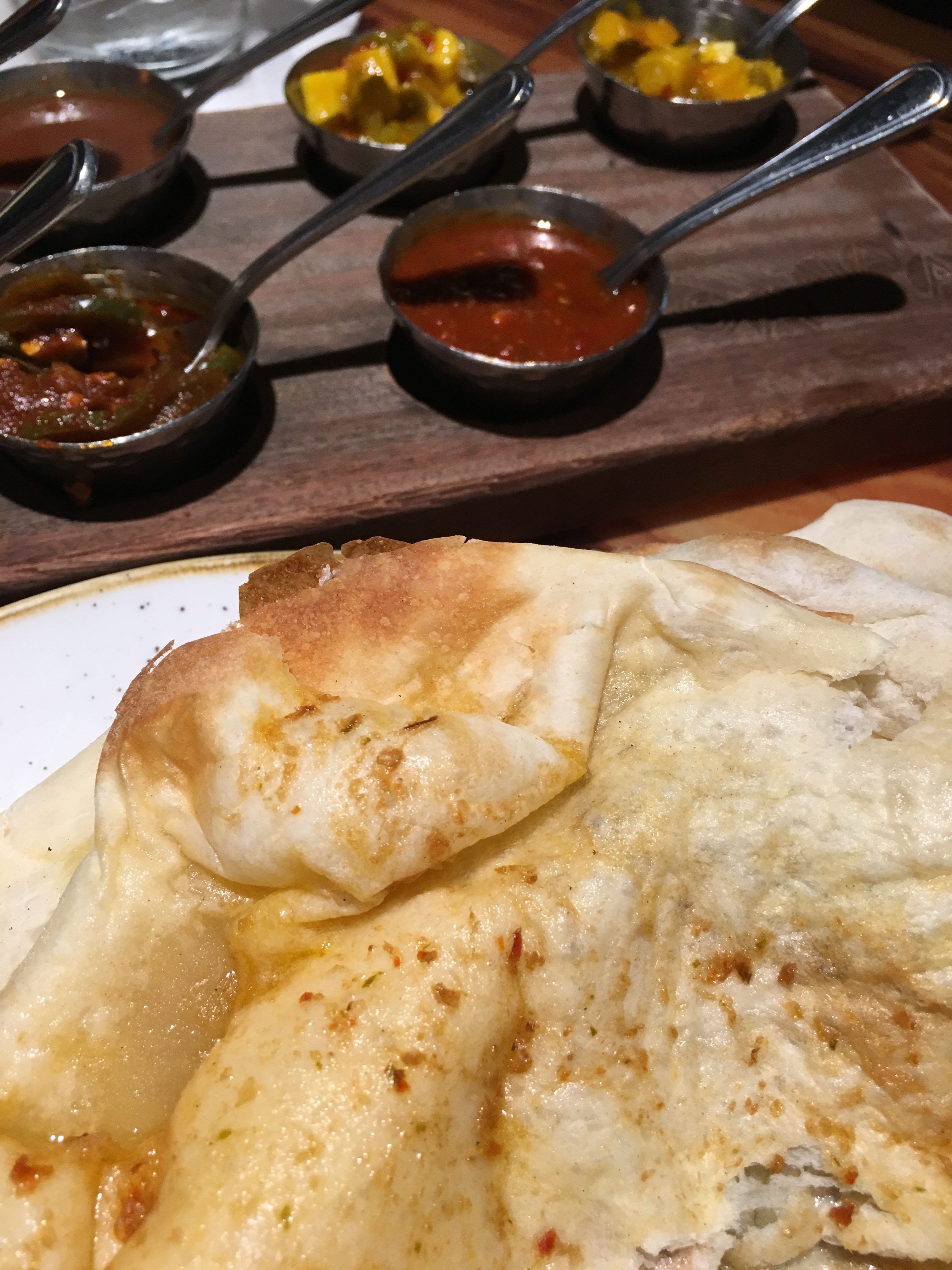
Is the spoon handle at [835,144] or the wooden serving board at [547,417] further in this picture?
the spoon handle at [835,144]

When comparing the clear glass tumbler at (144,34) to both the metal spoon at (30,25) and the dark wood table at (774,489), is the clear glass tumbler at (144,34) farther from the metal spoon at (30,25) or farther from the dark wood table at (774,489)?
the dark wood table at (774,489)

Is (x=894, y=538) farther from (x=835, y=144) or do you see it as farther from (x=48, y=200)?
(x=48, y=200)

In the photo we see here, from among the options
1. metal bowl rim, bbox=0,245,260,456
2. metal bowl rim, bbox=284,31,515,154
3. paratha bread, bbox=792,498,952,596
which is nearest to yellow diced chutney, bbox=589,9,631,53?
metal bowl rim, bbox=284,31,515,154

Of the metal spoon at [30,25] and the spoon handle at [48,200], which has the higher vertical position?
the metal spoon at [30,25]

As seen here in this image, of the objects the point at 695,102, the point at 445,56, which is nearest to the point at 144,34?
the point at 445,56

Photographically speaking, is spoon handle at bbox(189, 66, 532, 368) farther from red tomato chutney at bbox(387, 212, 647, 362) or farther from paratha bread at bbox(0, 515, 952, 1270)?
paratha bread at bbox(0, 515, 952, 1270)

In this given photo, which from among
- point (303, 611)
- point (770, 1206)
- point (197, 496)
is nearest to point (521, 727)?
point (303, 611)

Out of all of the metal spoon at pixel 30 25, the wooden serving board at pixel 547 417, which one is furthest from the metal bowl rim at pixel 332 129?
the metal spoon at pixel 30 25

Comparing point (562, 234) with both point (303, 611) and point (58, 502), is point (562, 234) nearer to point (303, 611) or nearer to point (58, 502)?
point (58, 502)
